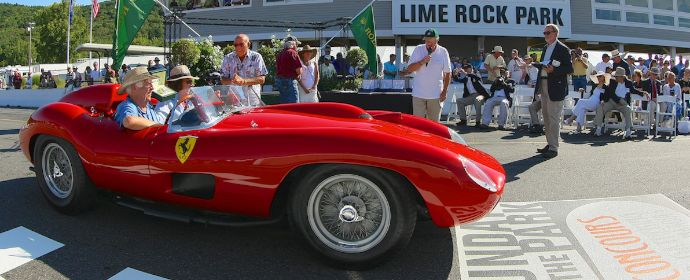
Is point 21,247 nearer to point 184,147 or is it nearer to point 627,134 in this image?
point 184,147

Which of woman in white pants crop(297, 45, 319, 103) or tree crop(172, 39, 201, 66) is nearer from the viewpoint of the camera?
woman in white pants crop(297, 45, 319, 103)

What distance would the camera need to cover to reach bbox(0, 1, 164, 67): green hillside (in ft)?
193

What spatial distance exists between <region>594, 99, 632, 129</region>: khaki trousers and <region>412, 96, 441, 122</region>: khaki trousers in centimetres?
473

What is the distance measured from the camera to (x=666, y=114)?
9.91 metres

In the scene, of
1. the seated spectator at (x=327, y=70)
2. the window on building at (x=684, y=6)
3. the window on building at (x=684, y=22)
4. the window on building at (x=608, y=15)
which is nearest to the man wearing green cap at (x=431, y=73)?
the seated spectator at (x=327, y=70)

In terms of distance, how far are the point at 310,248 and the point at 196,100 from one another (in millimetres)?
1301

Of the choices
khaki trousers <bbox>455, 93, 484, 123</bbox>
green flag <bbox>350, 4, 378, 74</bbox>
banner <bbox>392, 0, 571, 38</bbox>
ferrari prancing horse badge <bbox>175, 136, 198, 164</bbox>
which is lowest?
ferrari prancing horse badge <bbox>175, 136, 198, 164</bbox>

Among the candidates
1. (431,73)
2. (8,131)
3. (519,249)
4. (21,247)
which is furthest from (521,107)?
(8,131)

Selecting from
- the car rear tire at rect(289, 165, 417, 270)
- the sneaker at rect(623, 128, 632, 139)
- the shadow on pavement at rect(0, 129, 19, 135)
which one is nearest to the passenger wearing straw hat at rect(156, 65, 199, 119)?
the car rear tire at rect(289, 165, 417, 270)

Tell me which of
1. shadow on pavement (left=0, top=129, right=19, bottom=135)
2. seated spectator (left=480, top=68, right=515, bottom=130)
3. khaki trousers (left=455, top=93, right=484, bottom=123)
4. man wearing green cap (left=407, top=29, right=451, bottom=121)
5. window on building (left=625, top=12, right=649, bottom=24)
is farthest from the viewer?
window on building (left=625, top=12, right=649, bottom=24)

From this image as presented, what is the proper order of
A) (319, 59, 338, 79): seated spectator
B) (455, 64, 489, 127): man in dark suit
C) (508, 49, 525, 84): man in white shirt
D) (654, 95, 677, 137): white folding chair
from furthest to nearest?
(319, 59, 338, 79): seated spectator → (508, 49, 525, 84): man in white shirt → (455, 64, 489, 127): man in dark suit → (654, 95, 677, 137): white folding chair

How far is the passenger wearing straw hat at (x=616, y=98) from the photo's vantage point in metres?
9.77

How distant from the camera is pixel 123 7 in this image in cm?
1069

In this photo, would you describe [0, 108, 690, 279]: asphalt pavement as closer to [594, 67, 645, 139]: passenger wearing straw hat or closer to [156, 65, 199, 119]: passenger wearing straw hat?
[156, 65, 199, 119]: passenger wearing straw hat
